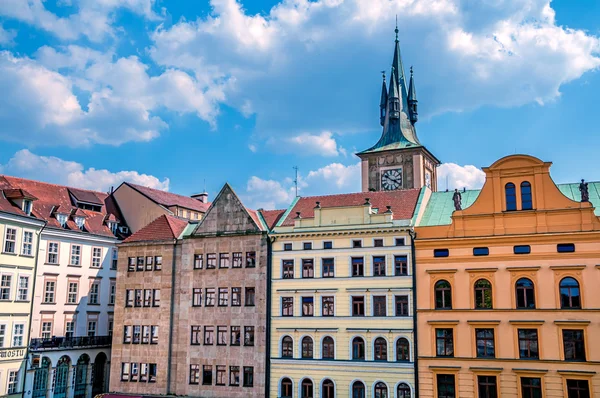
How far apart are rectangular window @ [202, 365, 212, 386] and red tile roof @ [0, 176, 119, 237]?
19.0 metres

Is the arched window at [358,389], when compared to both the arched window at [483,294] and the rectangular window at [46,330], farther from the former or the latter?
the rectangular window at [46,330]

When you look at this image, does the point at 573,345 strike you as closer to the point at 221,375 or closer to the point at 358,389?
the point at 358,389

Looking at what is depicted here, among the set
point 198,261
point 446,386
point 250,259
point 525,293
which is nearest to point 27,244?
point 198,261

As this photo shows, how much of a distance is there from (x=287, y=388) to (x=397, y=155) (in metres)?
34.2

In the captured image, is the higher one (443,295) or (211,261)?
(211,261)

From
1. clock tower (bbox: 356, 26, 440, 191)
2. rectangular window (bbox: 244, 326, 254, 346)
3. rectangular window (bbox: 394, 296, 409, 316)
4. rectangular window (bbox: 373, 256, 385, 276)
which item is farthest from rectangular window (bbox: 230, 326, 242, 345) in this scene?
clock tower (bbox: 356, 26, 440, 191)

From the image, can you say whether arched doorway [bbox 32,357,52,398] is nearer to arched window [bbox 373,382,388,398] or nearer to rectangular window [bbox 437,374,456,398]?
arched window [bbox 373,382,388,398]

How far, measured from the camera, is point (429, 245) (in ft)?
153

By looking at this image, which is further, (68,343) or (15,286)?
(68,343)

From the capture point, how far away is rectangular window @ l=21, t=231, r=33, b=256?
53531 mm

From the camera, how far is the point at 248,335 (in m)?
51.3

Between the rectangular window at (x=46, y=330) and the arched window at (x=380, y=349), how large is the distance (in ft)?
99.0

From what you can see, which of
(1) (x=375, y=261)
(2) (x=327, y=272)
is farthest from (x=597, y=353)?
(2) (x=327, y=272)

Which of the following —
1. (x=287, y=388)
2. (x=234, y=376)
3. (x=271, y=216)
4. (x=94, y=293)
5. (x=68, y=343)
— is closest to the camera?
(x=287, y=388)
